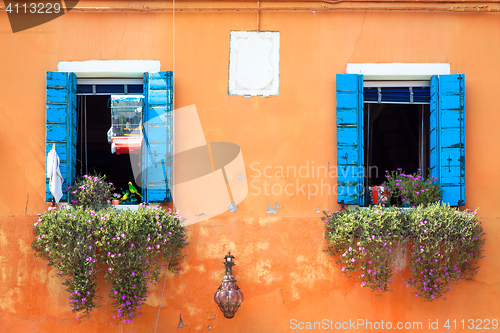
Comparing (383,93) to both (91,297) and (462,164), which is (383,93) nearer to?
(462,164)

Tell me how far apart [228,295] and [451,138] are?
293 cm

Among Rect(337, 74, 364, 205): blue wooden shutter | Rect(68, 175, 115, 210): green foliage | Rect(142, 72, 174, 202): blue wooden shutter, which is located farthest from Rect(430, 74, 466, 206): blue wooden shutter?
Rect(68, 175, 115, 210): green foliage

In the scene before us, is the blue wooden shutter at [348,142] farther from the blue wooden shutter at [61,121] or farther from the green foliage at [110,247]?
the blue wooden shutter at [61,121]

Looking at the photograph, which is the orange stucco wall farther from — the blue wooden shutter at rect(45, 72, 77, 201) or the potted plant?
the potted plant

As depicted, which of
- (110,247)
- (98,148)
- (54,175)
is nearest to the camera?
(110,247)

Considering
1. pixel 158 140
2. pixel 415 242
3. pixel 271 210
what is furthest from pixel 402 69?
pixel 158 140

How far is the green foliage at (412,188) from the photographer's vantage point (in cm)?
479

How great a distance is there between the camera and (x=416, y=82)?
5.14 meters

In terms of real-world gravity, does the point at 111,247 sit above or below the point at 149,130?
below

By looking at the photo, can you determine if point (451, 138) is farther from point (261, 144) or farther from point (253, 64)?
point (253, 64)

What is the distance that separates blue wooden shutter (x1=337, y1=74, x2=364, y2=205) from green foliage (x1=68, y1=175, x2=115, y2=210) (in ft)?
8.31

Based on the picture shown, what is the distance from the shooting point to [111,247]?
4398 millimetres

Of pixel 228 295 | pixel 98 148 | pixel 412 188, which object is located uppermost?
pixel 98 148

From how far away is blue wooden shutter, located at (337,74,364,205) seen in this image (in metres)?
4.83
